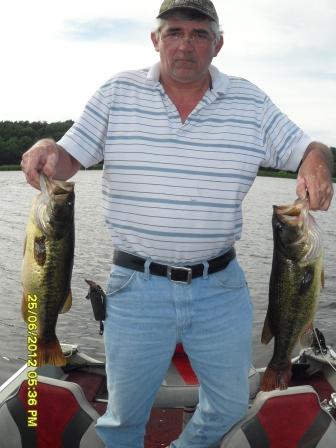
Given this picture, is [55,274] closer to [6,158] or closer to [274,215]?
[274,215]

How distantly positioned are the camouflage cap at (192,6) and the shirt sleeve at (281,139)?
2.17 feet

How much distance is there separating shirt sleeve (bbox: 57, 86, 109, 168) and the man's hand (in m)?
1.25

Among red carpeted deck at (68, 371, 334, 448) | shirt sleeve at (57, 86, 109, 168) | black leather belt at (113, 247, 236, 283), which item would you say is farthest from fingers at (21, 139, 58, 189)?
red carpeted deck at (68, 371, 334, 448)

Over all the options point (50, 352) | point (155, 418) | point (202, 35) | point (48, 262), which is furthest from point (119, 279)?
point (155, 418)

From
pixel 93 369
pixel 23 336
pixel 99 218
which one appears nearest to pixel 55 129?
pixel 99 218

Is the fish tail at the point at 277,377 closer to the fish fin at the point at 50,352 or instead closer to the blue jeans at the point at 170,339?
the blue jeans at the point at 170,339

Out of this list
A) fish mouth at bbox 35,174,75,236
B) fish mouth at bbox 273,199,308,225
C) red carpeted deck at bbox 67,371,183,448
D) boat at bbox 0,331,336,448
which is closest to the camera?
fish mouth at bbox 35,174,75,236

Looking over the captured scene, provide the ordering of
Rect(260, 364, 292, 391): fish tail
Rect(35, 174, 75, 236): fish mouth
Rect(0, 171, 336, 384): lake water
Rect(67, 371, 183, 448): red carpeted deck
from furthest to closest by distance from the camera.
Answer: Rect(0, 171, 336, 384): lake water, Rect(67, 371, 183, 448): red carpeted deck, Rect(260, 364, 292, 391): fish tail, Rect(35, 174, 75, 236): fish mouth

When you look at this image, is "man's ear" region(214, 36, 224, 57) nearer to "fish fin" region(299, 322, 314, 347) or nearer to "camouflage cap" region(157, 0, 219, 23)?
"camouflage cap" region(157, 0, 219, 23)

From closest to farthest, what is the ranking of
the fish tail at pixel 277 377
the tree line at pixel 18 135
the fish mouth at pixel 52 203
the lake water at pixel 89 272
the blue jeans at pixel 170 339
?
the fish mouth at pixel 52 203
the blue jeans at pixel 170 339
the fish tail at pixel 277 377
the lake water at pixel 89 272
the tree line at pixel 18 135

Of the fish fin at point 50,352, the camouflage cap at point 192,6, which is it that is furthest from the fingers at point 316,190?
the fish fin at point 50,352

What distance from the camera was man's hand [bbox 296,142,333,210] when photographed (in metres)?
3.20

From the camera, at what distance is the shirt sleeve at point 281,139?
361 cm

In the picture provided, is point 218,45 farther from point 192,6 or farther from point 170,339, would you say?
point 170,339
